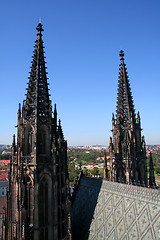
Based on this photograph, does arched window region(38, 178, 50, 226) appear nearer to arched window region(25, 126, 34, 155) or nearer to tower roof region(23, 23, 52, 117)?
arched window region(25, 126, 34, 155)

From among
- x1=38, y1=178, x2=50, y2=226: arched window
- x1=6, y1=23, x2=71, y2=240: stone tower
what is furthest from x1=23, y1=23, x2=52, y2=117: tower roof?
x1=38, y1=178, x2=50, y2=226: arched window

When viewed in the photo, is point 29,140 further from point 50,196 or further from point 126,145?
point 126,145

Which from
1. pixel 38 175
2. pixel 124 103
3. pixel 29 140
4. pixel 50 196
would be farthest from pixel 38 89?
pixel 124 103

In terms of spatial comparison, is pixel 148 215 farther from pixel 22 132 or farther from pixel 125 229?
pixel 22 132

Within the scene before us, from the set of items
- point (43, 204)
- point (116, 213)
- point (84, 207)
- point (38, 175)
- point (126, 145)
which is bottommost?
point (84, 207)

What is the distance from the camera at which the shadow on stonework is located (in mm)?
19734

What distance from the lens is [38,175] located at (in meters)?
16.9

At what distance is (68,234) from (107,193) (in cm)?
512

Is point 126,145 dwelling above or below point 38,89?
below

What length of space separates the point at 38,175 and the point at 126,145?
15.6 m

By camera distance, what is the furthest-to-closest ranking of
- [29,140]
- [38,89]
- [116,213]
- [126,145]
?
[126,145]
[38,89]
[29,140]
[116,213]

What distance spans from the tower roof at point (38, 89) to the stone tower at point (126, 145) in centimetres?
1421

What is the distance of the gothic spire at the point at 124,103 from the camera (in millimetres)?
30125

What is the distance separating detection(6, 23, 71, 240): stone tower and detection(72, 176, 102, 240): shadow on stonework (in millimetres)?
2675
